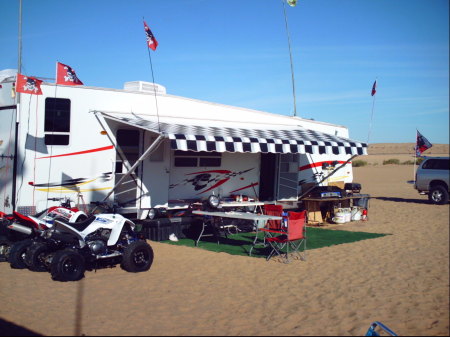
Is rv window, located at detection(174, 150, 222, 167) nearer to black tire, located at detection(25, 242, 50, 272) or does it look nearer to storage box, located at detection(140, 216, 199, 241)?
storage box, located at detection(140, 216, 199, 241)

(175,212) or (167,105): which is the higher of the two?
(167,105)

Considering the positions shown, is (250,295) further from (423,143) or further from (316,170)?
(316,170)

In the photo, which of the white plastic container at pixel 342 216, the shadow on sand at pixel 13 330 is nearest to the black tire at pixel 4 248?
the shadow on sand at pixel 13 330

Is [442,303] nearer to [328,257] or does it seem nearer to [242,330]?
[242,330]

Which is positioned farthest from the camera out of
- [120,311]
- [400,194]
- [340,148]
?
[400,194]

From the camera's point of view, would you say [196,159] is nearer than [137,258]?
No

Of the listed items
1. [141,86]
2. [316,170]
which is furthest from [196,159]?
[316,170]

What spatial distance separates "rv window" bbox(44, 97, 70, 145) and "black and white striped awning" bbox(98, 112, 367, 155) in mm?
711

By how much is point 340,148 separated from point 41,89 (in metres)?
6.67

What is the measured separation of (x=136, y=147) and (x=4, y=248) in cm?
323

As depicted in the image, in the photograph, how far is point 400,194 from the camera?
1736 centimetres

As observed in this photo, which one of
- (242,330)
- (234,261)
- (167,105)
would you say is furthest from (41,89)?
(242,330)

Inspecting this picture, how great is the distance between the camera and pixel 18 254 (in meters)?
6.70

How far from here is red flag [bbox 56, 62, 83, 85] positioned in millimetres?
8148
